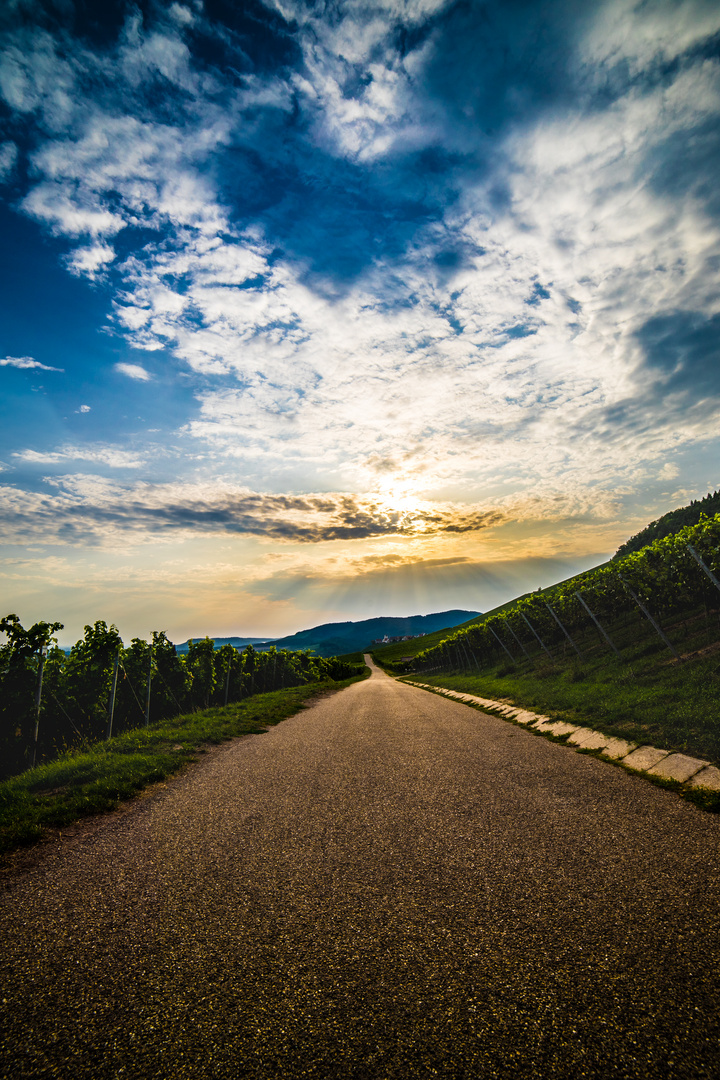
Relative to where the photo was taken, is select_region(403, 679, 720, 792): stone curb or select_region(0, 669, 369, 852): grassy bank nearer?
select_region(0, 669, 369, 852): grassy bank

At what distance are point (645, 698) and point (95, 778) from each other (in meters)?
12.4

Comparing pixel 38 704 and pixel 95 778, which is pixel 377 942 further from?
pixel 38 704

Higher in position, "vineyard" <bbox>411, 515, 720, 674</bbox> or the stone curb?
"vineyard" <bbox>411, 515, 720, 674</bbox>

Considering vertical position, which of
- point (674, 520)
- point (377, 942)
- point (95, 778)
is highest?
point (674, 520)

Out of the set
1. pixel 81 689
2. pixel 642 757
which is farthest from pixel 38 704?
pixel 642 757

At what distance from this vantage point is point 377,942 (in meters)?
3.19

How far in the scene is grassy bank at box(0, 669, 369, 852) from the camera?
232 inches

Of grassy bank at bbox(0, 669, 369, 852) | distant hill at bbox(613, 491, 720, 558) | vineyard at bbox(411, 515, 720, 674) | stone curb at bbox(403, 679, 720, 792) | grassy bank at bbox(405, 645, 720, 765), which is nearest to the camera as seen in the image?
grassy bank at bbox(0, 669, 369, 852)

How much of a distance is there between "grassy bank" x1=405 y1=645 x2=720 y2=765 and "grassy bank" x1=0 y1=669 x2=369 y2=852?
9360 mm

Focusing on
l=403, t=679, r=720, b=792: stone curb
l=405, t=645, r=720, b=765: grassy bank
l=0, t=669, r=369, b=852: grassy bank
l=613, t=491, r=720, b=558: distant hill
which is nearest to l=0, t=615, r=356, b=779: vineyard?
l=0, t=669, r=369, b=852: grassy bank

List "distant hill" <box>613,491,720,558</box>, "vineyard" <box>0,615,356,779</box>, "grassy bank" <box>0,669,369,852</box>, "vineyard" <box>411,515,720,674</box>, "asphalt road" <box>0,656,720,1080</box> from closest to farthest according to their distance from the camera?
"asphalt road" <box>0,656,720,1080</box>
"grassy bank" <box>0,669,369,852</box>
"vineyard" <box>0,615,356,779</box>
"vineyard" <box>411,515,720,674</box>
"distant hill" <box>613,491,720,558</box>

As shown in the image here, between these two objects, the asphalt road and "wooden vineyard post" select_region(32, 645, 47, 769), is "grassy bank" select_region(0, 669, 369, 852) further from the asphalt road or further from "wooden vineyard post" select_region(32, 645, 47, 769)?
"wooden vineyard post" select_region(32, 645, 47, 769)

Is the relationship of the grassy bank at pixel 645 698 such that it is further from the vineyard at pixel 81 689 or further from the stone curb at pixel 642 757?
the vineyard at pixel 81 689

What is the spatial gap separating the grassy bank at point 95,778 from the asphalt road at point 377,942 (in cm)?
81
